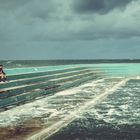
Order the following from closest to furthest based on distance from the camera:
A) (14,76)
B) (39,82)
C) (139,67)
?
(14,76) < (39,82) < (139,67)

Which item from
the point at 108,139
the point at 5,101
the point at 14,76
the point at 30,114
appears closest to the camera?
the point at 108,139

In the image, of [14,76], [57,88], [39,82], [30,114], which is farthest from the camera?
[57,88]

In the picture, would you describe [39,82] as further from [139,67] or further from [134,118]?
[139,67]

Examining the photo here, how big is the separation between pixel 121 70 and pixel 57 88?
14.9 m

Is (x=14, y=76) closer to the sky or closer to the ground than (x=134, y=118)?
closer to the sky

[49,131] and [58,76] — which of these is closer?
[49,131]

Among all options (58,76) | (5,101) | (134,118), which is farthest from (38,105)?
(58,76)

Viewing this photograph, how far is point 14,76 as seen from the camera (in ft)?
42.5

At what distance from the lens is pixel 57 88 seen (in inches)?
656

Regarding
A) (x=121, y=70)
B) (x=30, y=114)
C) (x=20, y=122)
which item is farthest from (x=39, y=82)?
(x=121, y=70)

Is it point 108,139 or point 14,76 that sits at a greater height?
point 14,76

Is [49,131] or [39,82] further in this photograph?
[39,82]

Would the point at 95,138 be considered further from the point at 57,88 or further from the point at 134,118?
the point at 57,88

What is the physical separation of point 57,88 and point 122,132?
378 inches
